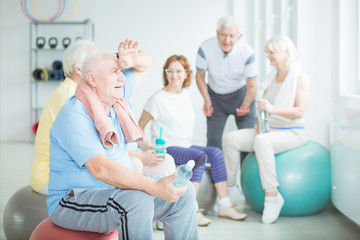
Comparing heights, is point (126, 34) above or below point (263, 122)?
above

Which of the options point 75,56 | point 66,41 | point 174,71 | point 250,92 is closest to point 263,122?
point 250,92

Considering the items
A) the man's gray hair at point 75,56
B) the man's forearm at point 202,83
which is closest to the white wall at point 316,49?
the man's forearm at point 202,83

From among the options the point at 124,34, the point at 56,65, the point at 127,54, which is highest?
the point at 124,34

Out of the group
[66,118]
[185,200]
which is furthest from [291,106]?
[66,118]

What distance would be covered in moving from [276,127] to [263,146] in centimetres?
23

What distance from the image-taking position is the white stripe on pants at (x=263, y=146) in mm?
3025

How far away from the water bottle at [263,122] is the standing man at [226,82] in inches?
14.8

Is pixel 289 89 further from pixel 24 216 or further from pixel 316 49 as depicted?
pixel 24 216

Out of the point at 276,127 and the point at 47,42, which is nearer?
the point at 276,127

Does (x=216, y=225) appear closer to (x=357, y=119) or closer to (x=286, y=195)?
(x=286, y=195)

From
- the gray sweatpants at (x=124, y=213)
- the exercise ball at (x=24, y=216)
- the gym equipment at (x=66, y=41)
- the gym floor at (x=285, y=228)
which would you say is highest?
the gym equipment at (x=66, y=41)

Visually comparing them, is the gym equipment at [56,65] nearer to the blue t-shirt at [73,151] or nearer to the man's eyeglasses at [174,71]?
the man's eyeglasses at [174,71]

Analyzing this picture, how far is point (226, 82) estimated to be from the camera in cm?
376

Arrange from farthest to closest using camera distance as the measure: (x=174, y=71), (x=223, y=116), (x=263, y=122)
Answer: (x=223, y=116)
(x=263, y=122)
(x=174, y=71)
